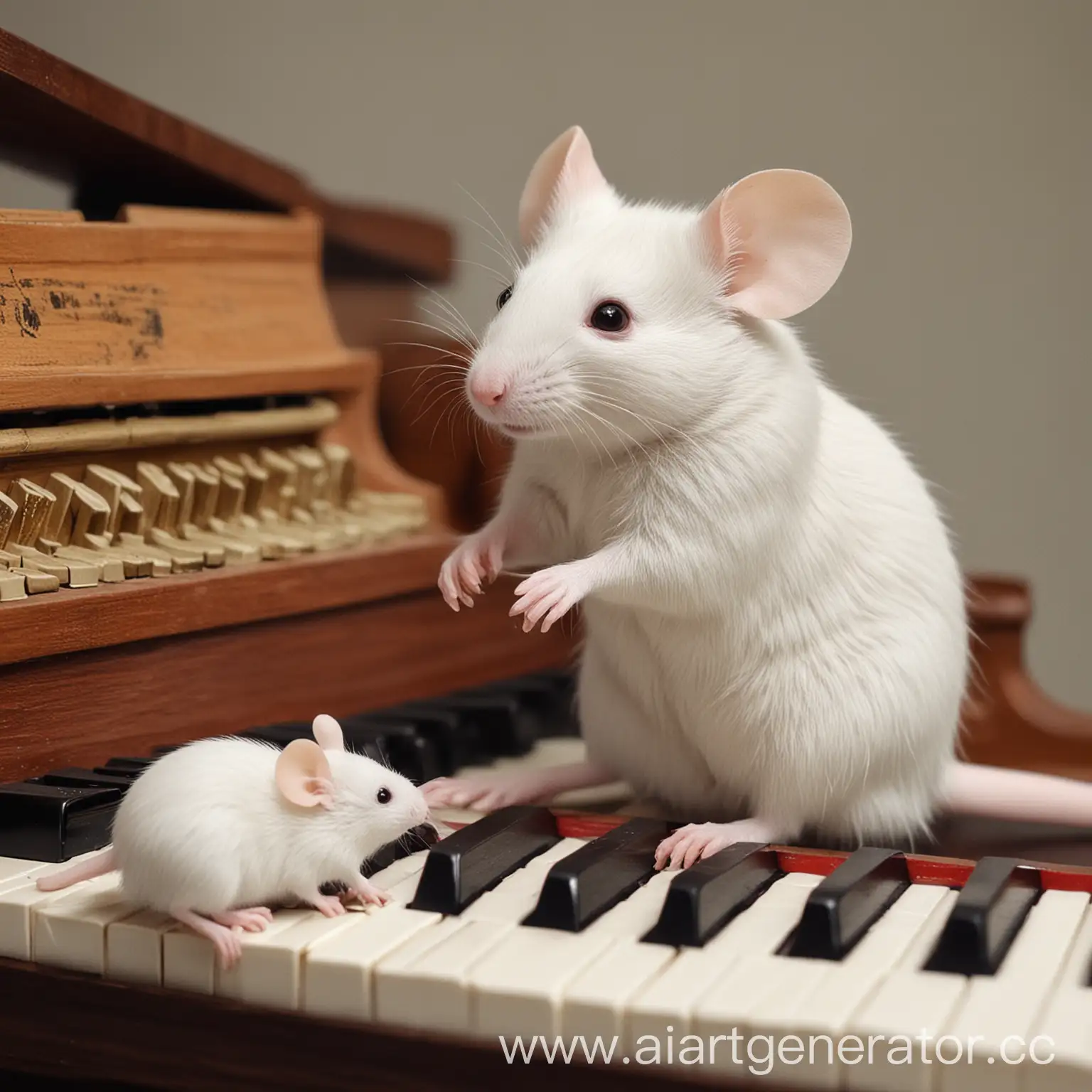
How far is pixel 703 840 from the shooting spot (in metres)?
1.77

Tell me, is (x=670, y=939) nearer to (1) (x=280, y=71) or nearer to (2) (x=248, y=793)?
(2) (x=248, y=793)

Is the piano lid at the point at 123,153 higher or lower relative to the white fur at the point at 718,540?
higher

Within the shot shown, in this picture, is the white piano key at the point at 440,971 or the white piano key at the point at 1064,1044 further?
the white piano key at the point at 440,971

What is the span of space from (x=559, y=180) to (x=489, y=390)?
44 cm

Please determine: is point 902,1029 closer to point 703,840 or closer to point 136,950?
point 703,840

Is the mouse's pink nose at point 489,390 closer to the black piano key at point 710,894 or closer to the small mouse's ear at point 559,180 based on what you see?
the small mouse's ear at point 559,180

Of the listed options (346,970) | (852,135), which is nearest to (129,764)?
(346,970)

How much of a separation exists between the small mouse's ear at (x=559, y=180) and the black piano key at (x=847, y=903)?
95cm

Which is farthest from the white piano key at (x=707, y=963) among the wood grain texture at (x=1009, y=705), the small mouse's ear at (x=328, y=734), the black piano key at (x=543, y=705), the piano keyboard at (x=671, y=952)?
the wood grain texture at (x=1009, y=705)

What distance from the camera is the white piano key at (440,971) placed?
54.1 inches

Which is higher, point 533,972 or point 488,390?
point 488,390

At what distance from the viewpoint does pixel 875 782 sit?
189 centimetres

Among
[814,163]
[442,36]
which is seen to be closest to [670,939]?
[814,163]

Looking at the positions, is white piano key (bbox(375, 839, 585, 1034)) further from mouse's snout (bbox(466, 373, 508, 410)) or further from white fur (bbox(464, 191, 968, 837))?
mouse's snout (bbox(466, 373, 508, 410))
